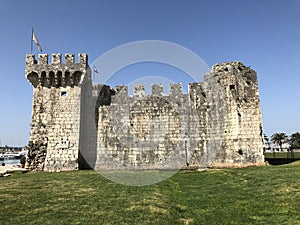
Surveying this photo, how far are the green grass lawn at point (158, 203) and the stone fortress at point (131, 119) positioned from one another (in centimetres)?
665

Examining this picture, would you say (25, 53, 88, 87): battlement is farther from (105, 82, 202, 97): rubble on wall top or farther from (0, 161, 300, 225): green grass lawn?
(0, 161, 300, 225): green grass lawn

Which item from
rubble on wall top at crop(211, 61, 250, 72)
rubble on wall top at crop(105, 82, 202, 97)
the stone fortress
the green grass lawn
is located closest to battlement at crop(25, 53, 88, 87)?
the stone fortress

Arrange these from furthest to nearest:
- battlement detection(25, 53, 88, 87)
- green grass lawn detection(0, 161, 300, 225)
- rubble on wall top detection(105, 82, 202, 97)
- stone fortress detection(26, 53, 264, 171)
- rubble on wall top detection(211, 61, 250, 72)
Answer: rubble on wall top detection(105, 82, 202, 97)
battlement detection(25, 53, 88, 87)
rubble on wall top detection(211, 61, 250, 72)
stone fortress detection(26, 53, 264, 171)
green grass lawn detection(0, 161, 300, 225)

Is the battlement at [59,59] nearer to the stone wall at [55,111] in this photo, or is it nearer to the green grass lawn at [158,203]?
the stone wall at [55,111]

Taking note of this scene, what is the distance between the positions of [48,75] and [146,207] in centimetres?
1464

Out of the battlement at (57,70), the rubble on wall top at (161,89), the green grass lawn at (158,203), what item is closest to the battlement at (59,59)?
the battlement at (57,70)

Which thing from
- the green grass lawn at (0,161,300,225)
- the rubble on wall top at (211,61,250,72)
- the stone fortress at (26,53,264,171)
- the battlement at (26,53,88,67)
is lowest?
the green grass lawn at (0,161,300,225)

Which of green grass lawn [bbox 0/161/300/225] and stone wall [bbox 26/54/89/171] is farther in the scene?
stone wall [bbox 26/54/89/171]

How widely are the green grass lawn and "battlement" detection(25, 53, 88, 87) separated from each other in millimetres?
9332

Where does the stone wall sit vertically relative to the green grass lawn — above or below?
above

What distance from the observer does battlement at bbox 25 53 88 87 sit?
18.8 metres

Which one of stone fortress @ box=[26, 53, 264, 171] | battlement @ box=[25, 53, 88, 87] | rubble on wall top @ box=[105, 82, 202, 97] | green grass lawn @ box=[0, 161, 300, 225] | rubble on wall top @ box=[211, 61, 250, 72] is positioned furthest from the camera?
rubble on wall top @ box=[105, 82, 202, 97]

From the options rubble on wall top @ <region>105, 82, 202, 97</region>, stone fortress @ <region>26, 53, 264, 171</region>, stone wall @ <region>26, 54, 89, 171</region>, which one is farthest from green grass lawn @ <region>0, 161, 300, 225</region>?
rubble on wall top @ <region>105, 82, 202, 97</region>

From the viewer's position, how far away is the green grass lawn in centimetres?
649
